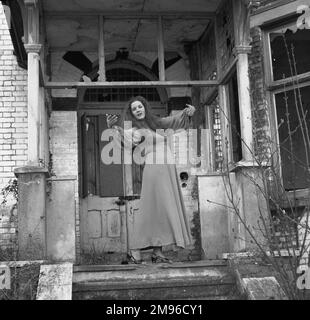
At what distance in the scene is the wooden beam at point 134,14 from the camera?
8227 mm

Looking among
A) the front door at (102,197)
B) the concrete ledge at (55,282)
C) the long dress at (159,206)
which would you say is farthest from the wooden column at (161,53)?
the concrete ledge at (55,282)

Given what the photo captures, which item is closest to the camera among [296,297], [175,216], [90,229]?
[296,297]

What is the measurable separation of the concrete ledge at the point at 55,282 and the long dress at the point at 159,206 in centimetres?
100

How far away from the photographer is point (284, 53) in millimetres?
8719

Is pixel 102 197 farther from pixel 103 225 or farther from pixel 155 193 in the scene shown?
pixel 155 193

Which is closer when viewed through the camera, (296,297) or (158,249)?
(296,297)

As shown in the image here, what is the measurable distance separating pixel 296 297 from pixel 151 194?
2525 millimetres

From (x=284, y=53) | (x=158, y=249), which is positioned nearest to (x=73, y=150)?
(x=158, y=249)

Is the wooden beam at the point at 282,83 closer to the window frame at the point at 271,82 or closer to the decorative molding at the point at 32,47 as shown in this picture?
the window frame at the point at 271,82

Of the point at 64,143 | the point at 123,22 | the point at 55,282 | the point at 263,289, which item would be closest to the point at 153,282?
the point at 55,282

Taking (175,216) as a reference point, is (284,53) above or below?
above

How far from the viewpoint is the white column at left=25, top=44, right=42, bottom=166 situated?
7.16 m

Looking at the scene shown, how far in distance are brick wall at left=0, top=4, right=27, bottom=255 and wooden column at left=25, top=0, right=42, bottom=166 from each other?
5.88 feet

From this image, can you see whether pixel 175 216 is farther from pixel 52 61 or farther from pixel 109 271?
pixel 52 61
